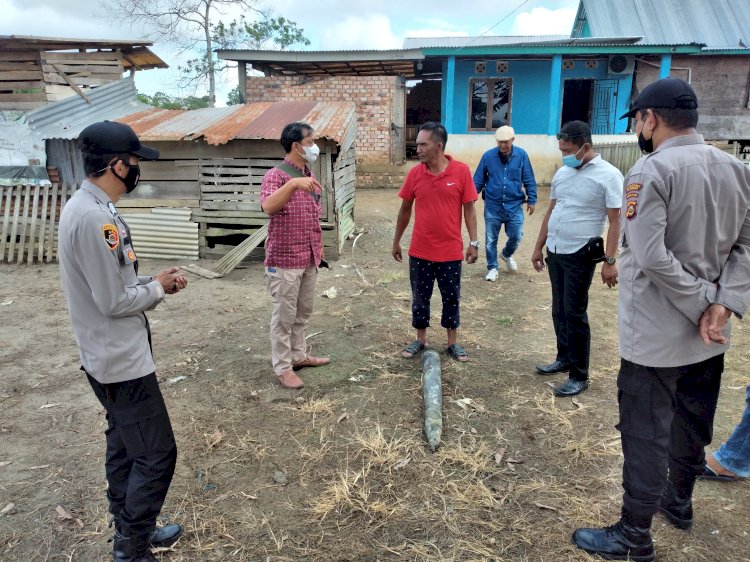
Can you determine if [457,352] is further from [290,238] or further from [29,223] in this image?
[29,223]

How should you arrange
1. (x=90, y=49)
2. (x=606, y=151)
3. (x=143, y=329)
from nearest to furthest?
→ (x=143, y=329) < (x=90, y=49) < (x=606, y=151)

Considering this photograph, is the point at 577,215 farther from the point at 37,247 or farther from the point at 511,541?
the point at 37,247

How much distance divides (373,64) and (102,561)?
48.1 ft

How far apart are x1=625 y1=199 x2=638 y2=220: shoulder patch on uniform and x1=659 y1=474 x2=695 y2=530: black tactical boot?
1.39 meters

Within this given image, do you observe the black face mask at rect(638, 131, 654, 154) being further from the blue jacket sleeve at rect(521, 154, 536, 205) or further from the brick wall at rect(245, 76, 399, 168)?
the brick wall at rect(245, 76, 399, 168)

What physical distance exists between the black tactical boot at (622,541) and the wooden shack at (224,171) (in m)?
6.28

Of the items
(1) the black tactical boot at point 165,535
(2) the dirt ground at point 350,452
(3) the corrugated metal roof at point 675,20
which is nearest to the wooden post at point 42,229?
(2) the dirt ground at point 350,452

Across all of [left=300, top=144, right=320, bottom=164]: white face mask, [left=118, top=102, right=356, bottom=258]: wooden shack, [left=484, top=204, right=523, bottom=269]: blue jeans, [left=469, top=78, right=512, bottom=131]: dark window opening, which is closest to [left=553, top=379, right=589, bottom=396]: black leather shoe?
[left=300, top=144, right=320, bottom=164]: white face mask

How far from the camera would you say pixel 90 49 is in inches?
402

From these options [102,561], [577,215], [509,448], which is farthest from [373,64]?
[102,561]

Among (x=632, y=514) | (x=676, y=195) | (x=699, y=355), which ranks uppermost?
(x=676, y=195)

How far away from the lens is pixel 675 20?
1766 centimetres

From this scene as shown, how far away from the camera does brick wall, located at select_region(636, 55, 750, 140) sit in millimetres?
16797

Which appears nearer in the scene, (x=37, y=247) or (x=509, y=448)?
(x=509, y=448)
